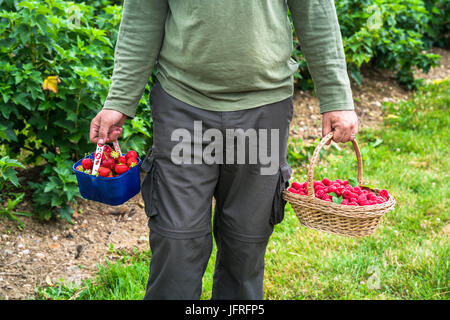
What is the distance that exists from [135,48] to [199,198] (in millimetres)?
624

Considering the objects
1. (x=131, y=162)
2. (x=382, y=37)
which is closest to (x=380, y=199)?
(x=131, y=162)

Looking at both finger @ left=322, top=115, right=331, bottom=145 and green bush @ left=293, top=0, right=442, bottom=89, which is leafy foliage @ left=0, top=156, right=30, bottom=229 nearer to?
finger @ left=322, top=115, right=331, bottom=145

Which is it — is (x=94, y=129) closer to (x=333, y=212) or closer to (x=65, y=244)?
(x=333, y=212)

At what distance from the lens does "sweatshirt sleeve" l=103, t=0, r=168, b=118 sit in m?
1.87

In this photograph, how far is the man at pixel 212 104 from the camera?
1791 mm

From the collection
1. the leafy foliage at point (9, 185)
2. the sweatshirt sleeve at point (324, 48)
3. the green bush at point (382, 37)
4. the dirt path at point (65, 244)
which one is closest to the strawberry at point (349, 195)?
the sweatshirt sleeve at point (324, 48)

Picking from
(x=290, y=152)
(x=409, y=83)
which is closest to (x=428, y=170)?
(x=290, y=152)

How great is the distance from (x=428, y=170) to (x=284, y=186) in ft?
7.82

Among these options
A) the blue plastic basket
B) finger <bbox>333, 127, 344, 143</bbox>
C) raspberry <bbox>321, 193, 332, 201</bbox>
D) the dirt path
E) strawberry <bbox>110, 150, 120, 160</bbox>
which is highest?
finger <bbox>333, 127, 344, 143</bbox>

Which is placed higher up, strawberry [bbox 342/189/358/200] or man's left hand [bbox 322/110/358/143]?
man's left hand [bbox 322/110/358/143]

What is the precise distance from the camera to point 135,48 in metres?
1.92

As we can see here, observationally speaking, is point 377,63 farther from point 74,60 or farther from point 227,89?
point 227,89

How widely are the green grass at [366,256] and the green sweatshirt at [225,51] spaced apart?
106 centimetres

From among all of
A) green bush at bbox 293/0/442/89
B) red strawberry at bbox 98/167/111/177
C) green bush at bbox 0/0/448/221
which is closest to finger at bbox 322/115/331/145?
red strawberry at bbox 98/167/111/177
